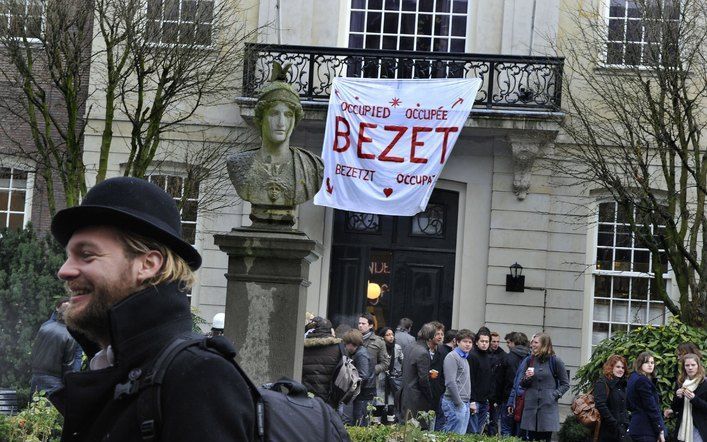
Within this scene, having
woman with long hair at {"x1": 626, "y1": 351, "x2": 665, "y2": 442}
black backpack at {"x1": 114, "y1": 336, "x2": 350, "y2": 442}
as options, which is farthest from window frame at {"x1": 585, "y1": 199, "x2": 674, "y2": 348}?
black backpack at {"x1": 114, "y1": 336, "x2": 350, "y2": 442}

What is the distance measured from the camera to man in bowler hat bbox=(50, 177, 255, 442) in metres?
2.60

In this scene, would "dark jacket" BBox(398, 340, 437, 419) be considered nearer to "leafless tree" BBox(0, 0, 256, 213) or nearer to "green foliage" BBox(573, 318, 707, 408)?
"green foliage" BBox(573, 318, 707, 408)

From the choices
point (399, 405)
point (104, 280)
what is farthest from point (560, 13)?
point (104, 280)

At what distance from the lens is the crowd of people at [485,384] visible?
499 inches

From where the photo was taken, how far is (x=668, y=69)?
57.3 feet

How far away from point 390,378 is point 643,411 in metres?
4.69

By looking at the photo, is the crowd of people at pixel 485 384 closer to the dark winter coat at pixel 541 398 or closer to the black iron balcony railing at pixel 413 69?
the dark winter coat at pixel 541 398

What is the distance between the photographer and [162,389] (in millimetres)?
2619

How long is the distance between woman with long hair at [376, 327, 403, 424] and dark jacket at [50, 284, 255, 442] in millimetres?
13689

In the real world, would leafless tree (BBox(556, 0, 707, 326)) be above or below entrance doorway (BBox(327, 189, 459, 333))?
above

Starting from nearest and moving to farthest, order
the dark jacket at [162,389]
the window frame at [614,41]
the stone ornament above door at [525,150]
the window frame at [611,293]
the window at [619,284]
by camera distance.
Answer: the dark jacket at [162,389] → the window frame at [614,41] → the stone ornament above door at [525,150] → the window frame at [611,293] → the window at [619,284]

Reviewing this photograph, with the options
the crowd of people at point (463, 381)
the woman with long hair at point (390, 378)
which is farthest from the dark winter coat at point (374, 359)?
the woman with long hair at point (390, 378)

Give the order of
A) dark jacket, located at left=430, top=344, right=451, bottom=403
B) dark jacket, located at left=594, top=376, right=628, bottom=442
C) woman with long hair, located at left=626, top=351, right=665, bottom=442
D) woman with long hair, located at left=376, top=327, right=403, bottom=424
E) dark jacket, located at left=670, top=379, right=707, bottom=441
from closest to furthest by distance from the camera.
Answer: dark jacket, located at left=670, top=379, right=707, bottom=441 → woman with long hair, located at left=626, top=351, right=665, bottom=442 → dark jacket, located at left=594, top=376, right=628, bottom=442 → dark jacket, located at left=430, top=344, right=451, bottom=403 → woman with long hair, located at left=376, top=327, right=403, bottom=424

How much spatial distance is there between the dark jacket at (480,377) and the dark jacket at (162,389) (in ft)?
43.6
